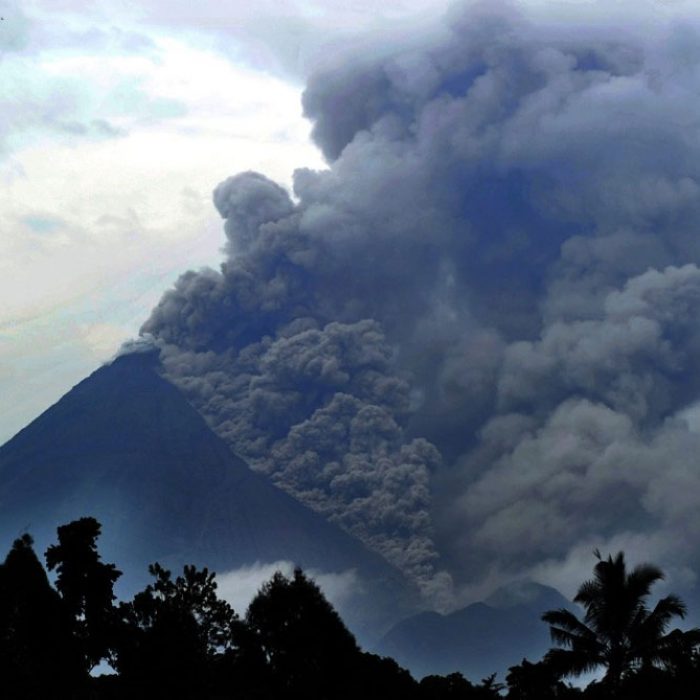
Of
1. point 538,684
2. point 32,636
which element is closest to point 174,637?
point 32,636

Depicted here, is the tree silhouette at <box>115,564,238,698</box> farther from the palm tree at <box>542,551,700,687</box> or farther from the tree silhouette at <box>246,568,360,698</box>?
the palm tree at <box>542,551,700,687</box>

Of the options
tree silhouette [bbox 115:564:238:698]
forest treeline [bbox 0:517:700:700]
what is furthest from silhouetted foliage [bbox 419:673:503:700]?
tree silhouette [bbox 115:564:238:698]

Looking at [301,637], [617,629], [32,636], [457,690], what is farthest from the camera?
[457,690]

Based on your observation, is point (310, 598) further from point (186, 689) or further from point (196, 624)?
point (186, 689)

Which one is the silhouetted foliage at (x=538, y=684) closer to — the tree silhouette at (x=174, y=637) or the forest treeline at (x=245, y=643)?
the forest treeline at (x=245, y=643)

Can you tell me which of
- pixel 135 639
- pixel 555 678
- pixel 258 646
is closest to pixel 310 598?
pixel 258 646

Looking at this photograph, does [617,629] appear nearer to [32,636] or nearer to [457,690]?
[457,690]
